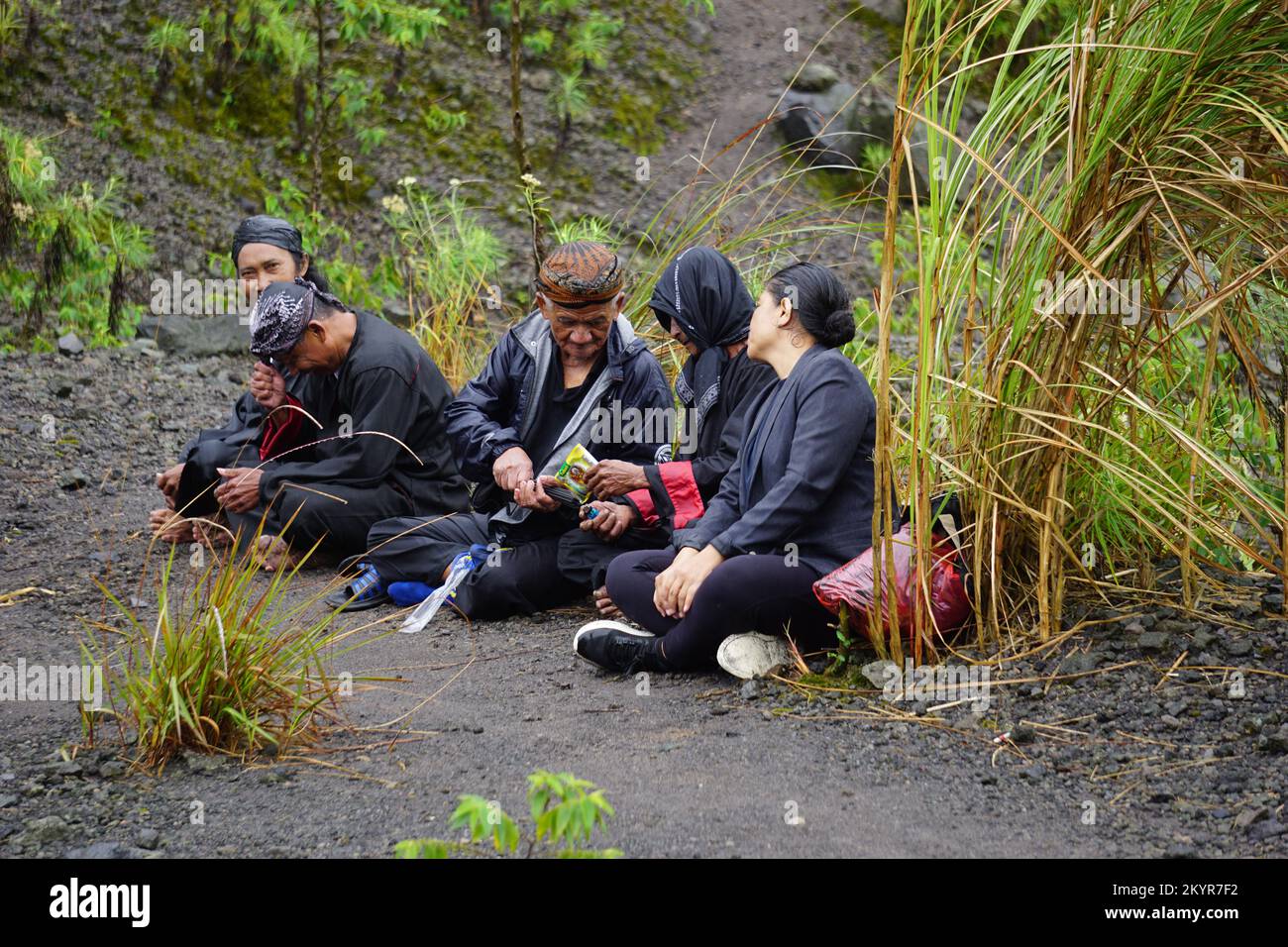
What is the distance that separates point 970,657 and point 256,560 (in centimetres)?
Result: 181

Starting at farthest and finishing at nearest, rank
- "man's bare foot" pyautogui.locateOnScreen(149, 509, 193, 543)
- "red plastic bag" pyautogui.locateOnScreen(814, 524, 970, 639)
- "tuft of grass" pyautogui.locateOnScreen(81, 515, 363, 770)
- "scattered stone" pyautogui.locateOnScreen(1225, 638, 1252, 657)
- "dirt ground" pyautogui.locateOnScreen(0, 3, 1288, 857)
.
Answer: "man's bare foot" pyautogui.locateOnScreen(149, 509, 193, 543)
"red plastic bag" pyautogui.locateOnScreen(814, 524, 970, 639)
"scattered stone" pyautogui.locateOnScreen(1225, 638, 1252, 657)
"tuft of grass" pyautogui.locateOnScreen(81, 515, 363, 770)
"dirt ground" pyautogui.locateOnScreen(0, 3, 1288, 857)

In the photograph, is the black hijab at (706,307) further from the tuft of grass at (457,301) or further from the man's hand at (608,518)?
the tuft of grass at (457,301)

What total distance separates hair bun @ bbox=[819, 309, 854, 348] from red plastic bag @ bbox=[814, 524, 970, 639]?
0.57 meters

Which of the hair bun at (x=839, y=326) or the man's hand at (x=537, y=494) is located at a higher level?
the hair bun at (x=839, y=326)

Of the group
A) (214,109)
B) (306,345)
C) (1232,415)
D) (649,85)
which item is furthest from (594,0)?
(1232,415)

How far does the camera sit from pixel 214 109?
9.64 metres

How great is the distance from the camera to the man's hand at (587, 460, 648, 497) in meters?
4.30

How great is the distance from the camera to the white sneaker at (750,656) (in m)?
3.53

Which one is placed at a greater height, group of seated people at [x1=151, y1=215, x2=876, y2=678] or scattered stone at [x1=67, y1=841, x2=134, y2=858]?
group of seated people at [x1=151, y1=215, x2=876, y2=678]

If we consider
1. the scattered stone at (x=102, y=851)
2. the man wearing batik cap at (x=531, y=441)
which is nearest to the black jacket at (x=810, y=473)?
the man wearing batik cap at (x=531, y=441)

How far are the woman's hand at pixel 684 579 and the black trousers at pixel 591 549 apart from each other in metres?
0.80

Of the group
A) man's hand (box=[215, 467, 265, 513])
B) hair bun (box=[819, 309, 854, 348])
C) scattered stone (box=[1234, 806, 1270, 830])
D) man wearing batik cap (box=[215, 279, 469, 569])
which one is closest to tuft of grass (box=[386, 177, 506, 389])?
man wearing batik cap (box=[215, 279, 469, 569])

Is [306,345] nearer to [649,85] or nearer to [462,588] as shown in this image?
[462,588]

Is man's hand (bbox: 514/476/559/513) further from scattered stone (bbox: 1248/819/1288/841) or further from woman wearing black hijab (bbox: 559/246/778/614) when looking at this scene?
scattered stone (bbox: 1248/819/1288/841)
